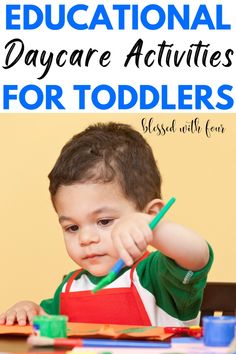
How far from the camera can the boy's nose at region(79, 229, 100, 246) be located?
1.17 meters

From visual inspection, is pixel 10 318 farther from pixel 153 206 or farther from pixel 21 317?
pixel 153 206

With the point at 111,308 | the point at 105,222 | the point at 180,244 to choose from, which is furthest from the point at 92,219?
the point at 180,244

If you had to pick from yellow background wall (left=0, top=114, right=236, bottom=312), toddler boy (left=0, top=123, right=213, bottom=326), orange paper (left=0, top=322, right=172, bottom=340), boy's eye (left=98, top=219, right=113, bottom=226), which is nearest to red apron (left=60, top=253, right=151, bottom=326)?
toddler boy (left=0, top=123, right=213, bottom=326)

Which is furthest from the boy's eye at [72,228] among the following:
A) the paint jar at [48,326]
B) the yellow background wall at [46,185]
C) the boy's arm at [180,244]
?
the yellow background wall at [46,185]

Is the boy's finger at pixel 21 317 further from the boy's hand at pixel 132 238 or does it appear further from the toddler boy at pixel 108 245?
the boy's hand at pixel 132 238

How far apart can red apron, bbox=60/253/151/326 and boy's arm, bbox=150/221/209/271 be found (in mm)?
200

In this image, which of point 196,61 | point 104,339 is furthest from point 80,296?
point 196,61

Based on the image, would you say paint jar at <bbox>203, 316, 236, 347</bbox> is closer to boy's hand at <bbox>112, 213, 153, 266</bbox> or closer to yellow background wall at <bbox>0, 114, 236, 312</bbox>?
boy's hand at <bbox>112, 213, 153, 266</bbox>

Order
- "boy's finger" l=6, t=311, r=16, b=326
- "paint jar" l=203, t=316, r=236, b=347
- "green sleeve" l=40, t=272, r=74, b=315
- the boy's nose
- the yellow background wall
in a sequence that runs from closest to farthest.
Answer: "paint jar" l=203, t=316, r=236, b=347 < "boy's finger" l=6, t=311, r=16, b=326 < the boy's nose < "green sleeve" l=40, t=272, r=74, b=315 < the yellow background wall

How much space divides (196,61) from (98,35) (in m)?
0.27

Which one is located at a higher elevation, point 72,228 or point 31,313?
point 72,228

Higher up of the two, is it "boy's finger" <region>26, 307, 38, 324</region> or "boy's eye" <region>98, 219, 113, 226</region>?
"boy's eye" <region>98, 219, 113, 226</region>

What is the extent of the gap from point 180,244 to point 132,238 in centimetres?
11

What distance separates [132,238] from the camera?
0.87 meters
